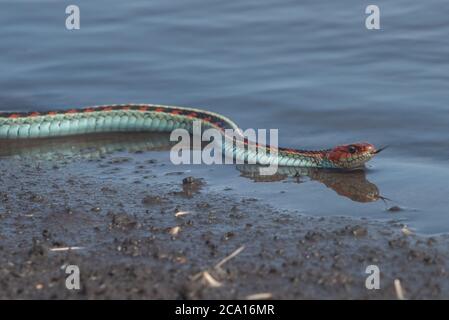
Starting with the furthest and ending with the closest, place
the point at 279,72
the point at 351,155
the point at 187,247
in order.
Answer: the point at 279,72 < the point at 351,155 < the point at 187,247

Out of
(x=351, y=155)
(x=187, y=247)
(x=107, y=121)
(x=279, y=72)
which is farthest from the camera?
(x=279, y=72)

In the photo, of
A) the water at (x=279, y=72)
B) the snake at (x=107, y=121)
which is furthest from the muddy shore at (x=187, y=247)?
the snake at (x=107, y=121)

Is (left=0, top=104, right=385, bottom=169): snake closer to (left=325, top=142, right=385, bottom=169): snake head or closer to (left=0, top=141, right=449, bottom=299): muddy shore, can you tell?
(left=325, top=142, right=385, bottom=169): snake head

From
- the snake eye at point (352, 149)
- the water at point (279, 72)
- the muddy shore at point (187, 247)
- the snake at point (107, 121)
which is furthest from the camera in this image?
the snake at point (107, 121)

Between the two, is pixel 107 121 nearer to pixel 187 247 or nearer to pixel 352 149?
pixel 352 149

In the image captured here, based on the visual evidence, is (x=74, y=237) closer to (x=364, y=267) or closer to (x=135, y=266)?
(x=135, y=266)

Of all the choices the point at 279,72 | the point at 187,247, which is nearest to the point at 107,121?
the point at 279,72

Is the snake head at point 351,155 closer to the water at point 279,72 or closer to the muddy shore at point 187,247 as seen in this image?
the water at point 279,72
